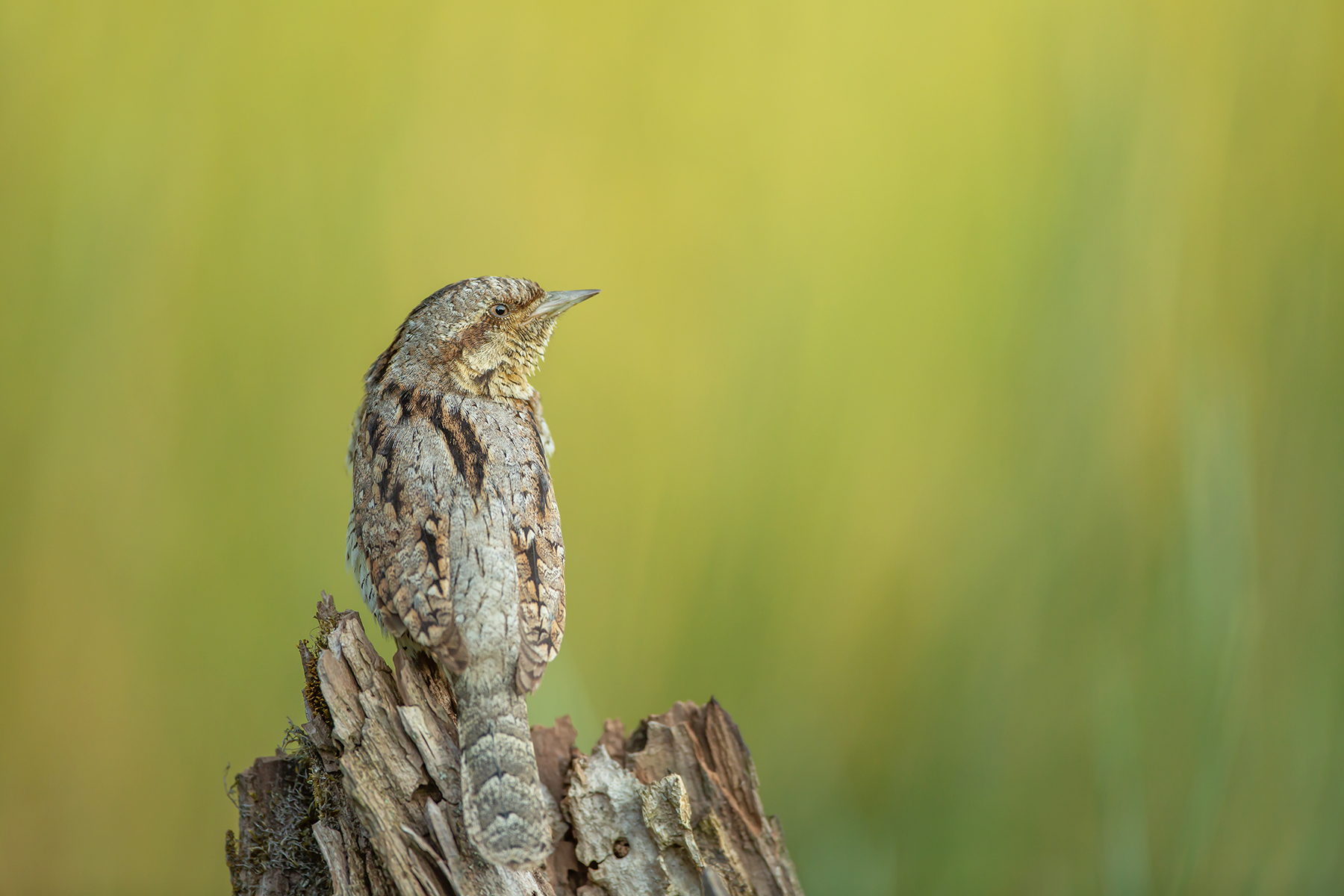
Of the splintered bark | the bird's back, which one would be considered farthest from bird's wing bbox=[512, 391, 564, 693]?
the splintered bark

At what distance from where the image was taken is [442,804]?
1780mm

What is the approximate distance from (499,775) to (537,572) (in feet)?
1.64

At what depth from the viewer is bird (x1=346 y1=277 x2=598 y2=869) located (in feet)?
5.74

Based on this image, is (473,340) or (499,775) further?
(473,340)

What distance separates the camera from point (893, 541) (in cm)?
394

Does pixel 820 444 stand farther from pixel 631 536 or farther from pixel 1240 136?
pixel 1240 136

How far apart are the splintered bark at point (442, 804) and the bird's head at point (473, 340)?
720 mm

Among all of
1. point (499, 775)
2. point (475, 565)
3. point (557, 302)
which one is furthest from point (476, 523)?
point (557, 302)

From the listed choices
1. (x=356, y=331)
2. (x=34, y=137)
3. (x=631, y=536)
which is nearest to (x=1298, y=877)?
(x=631, y=536)

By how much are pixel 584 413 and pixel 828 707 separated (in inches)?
71.1

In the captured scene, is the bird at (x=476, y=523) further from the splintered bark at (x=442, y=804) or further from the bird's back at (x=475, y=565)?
the splintered bark at (x=442, y=804)

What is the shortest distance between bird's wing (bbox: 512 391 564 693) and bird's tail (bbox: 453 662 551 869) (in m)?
0.08

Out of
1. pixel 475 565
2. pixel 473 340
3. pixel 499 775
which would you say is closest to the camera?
pixel 499 775

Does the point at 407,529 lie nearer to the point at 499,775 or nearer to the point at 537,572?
the point at 537,572
